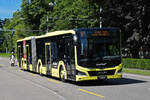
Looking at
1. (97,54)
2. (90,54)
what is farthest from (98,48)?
(90,54)

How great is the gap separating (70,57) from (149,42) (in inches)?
822

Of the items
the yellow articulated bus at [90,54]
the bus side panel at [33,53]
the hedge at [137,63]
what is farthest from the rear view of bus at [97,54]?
the hedge at [137,63]

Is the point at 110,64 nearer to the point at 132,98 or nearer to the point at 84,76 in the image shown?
the point at 84,76

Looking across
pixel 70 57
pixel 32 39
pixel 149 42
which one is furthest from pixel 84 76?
pixel 149 42

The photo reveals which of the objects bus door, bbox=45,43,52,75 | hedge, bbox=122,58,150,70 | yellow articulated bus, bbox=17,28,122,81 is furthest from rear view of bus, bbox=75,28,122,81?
hedge, bbox=122,58,150,70

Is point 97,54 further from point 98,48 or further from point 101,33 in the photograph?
point 101,33

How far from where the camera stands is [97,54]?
15922 millimetres

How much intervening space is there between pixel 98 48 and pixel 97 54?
0.29 metres

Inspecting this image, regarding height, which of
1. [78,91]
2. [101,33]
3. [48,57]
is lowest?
[78,91]

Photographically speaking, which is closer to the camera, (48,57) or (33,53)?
(48,57)

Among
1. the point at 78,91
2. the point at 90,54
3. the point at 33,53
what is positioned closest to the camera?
the point at 78,91

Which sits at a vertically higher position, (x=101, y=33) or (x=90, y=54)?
(x=101, y=33)

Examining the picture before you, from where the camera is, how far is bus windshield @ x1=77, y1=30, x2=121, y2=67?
15.7 meters

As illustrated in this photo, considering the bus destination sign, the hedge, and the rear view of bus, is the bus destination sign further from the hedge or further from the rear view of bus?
the hedge
